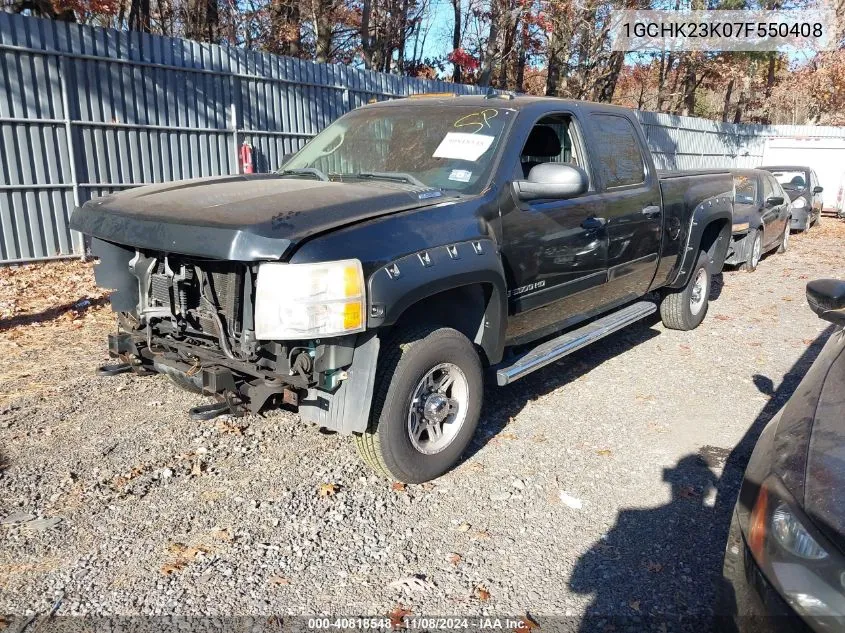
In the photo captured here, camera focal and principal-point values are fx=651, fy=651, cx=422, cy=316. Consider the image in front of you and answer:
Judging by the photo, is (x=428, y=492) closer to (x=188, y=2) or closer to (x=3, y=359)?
(x=3, y=359)

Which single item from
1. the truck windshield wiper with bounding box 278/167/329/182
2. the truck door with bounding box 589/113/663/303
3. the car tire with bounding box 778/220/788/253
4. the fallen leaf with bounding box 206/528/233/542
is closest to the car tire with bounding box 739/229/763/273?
the car tire with bounding box 778/220/788/253

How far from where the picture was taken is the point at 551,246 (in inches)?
167

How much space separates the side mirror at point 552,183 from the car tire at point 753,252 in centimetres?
788

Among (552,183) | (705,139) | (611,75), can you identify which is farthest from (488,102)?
(705,139)

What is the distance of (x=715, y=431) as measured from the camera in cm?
454

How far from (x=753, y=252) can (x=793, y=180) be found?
581 centimetres

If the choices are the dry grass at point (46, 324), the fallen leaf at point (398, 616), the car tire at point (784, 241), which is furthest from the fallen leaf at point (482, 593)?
the car tire at point (784, 241)

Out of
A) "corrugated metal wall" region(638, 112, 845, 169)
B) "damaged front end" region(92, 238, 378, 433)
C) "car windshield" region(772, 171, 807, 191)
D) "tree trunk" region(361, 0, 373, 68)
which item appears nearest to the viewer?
"damaged front end" region(92, 238, 378, 433)

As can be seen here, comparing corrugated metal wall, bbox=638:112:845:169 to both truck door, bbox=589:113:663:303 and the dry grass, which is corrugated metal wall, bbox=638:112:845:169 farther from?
the dry grass

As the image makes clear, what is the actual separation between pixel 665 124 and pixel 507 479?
19081 mm

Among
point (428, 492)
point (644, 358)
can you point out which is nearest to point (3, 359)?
point (428, 492)

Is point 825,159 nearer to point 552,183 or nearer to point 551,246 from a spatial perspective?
point 551,246

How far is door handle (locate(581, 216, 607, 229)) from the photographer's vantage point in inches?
179

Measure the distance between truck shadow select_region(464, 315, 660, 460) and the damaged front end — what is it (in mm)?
1215
